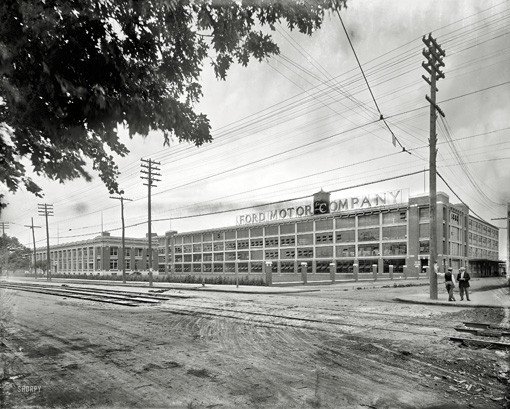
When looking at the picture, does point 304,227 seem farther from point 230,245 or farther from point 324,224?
point 230,245

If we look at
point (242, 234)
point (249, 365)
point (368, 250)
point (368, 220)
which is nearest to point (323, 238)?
point (368, 250)

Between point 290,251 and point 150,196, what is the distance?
53.2m

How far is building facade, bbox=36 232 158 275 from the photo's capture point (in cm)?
10069

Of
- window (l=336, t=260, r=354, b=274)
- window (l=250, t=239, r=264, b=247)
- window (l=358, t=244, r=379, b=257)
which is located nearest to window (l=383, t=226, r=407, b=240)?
window (l=358, t=244, r=379, b=257)

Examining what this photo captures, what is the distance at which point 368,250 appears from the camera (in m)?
69.2

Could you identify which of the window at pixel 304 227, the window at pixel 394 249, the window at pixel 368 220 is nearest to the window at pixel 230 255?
the window at pixel 304 227

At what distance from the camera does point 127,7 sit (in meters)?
3.88

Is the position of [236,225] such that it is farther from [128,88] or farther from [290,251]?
[128,88]

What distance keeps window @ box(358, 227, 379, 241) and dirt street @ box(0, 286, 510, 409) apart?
58605mm

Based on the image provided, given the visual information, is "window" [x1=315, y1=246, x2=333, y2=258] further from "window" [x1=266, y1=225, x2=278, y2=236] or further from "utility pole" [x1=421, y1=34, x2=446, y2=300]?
"utility pole" [x1=421, y1=34, x2=446, y2=300]

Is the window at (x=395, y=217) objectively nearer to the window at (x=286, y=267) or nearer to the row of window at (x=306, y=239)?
the row of window at (x=306, y=239)

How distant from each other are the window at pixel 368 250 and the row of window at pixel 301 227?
387cm

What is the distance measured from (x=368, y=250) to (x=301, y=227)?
56.4 ft

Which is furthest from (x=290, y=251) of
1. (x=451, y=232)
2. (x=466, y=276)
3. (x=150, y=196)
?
(x=466, y=276)
